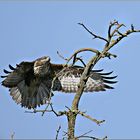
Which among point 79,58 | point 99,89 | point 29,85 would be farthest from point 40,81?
point 79,58

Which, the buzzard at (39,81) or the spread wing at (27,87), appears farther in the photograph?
the spread wing at (27,87)

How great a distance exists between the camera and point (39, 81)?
12.8m

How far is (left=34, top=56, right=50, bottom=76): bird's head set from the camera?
40.5 ft

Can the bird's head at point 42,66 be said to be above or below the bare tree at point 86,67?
above

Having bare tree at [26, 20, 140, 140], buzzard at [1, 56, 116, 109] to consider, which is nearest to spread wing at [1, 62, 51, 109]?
buzzard at [1, 56, 116, 109]

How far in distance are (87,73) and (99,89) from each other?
7259 mm

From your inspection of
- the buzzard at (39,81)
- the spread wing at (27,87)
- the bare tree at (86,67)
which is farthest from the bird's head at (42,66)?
the bare tree at (86,67)

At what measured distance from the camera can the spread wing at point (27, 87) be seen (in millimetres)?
12586

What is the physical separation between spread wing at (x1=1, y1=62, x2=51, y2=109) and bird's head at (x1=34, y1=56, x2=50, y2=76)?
258mm

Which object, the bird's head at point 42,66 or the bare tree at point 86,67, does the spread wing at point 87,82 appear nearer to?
the bird's head at point 42,66

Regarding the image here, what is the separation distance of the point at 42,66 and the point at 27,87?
0.79m

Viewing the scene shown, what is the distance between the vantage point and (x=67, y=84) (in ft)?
41.6

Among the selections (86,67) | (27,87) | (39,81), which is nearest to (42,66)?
(39,81)

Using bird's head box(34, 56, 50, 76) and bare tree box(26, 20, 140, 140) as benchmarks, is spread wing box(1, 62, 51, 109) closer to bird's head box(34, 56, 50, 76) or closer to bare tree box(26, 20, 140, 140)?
bird's head box(34, 56, 50, 76)
